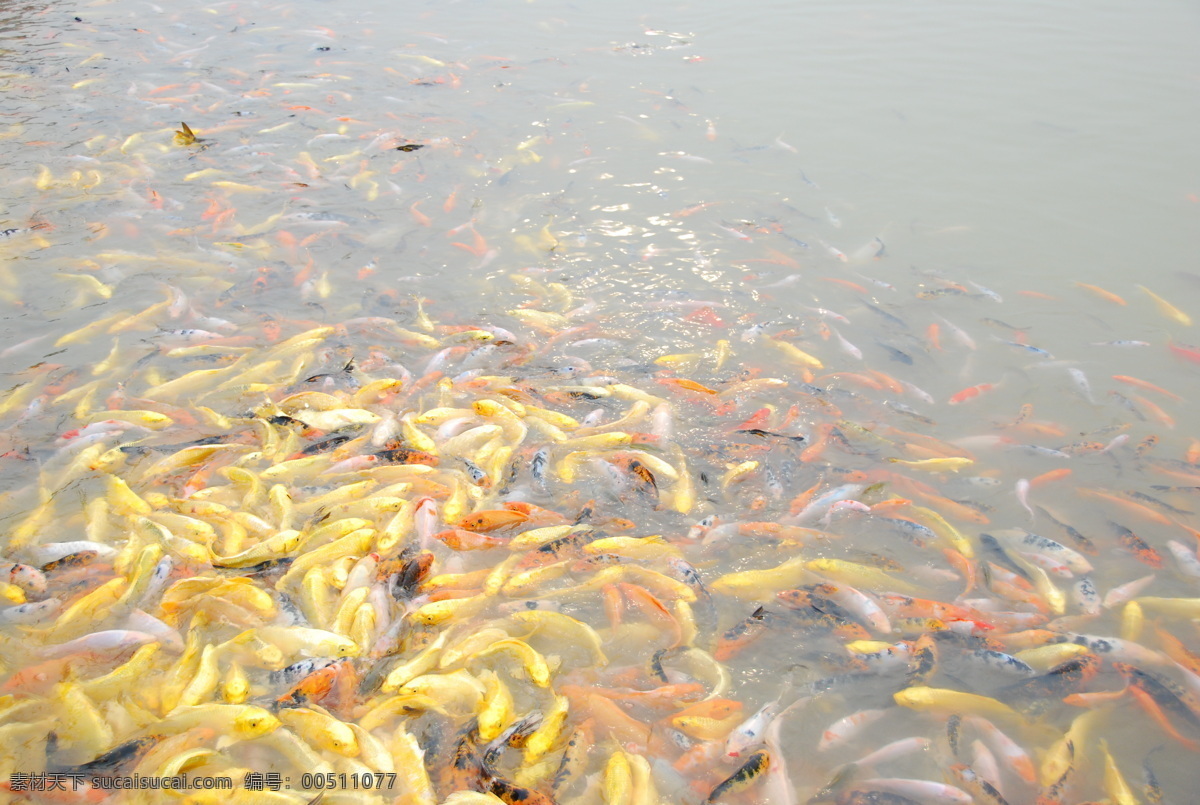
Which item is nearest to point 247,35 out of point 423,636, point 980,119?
point 980,119

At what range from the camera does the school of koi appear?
350 centimetres

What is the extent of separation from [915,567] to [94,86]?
13.3 metres

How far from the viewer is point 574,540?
4.55 metres

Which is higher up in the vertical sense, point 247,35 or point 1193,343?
point 247,35

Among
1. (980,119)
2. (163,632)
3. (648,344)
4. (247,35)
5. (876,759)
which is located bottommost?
(876,759)

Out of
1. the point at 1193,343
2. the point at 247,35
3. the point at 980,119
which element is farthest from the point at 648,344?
the point at 247,35

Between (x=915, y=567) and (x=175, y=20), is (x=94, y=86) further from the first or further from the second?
(x=915, y=567)

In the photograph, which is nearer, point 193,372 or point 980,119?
point 193,372

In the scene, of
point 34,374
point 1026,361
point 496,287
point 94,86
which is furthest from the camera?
point 94,86

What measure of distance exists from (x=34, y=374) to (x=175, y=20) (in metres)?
11.6

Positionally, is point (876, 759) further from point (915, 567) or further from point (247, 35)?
point (247, 35)

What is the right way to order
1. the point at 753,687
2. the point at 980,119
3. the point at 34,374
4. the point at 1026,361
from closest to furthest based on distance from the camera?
the point at 753,687 → the point at 34,374 → the point at 1026,361 → the point at 980,119

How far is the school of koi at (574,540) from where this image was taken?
3.50 m

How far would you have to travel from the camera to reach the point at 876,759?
3551 millimetres
